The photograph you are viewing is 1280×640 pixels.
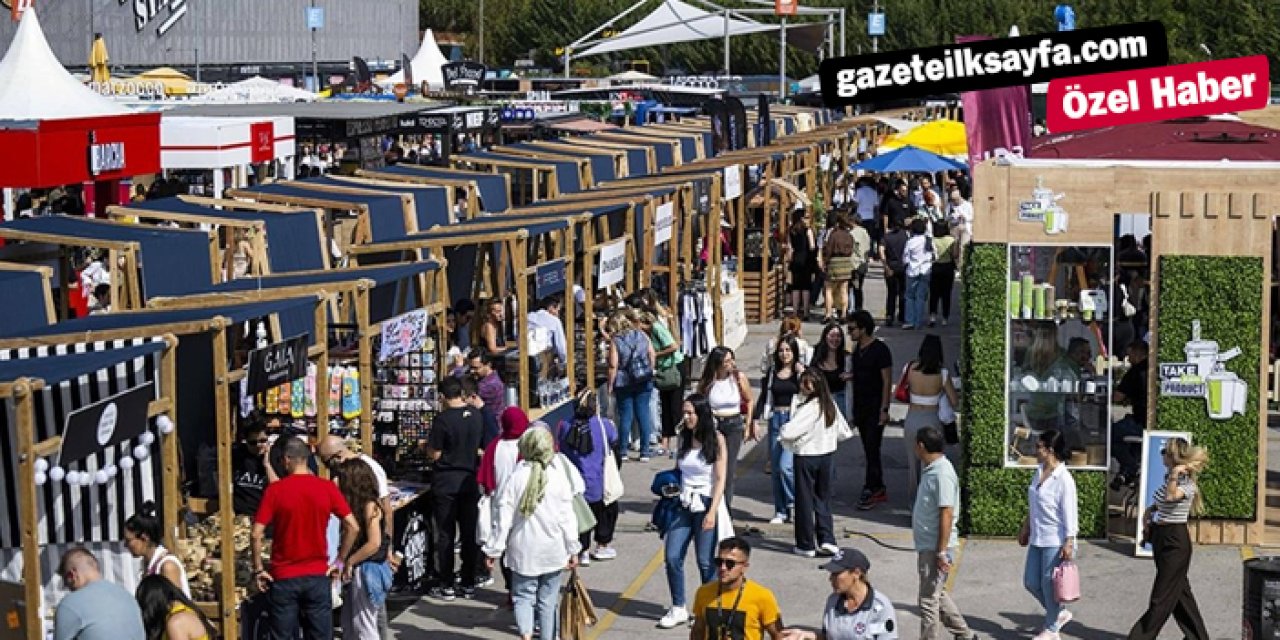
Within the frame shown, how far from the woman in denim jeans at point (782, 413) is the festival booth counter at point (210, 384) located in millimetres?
4063

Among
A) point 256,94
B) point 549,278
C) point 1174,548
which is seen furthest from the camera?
point 256,94

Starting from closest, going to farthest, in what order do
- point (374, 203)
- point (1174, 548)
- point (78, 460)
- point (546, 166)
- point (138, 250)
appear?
point (78, 460)
point (1174, 548)
point (138, 250)
point (374, 203)
point (546, 166)

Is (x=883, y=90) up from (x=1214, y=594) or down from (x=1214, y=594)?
up

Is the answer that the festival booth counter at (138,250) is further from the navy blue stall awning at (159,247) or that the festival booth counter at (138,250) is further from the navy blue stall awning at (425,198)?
the navy blue stall awning at (425,198)

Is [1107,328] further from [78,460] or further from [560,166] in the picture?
[560,166]

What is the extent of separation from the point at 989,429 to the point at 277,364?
5.37 metres

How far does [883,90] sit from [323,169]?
24681mm

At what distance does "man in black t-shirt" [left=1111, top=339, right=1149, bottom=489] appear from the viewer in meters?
14.3

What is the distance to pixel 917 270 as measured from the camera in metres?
24.2

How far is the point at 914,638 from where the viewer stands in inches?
471

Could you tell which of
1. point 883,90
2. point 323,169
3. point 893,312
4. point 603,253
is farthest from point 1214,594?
point 323,169

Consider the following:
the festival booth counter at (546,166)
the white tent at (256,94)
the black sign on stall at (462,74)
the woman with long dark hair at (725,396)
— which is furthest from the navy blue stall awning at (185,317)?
the black sign on stall at (462,74)

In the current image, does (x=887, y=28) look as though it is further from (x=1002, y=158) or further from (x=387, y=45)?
(x=1002, y=158)

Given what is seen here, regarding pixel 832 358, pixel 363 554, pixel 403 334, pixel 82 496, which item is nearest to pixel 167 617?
pixel 82 496
